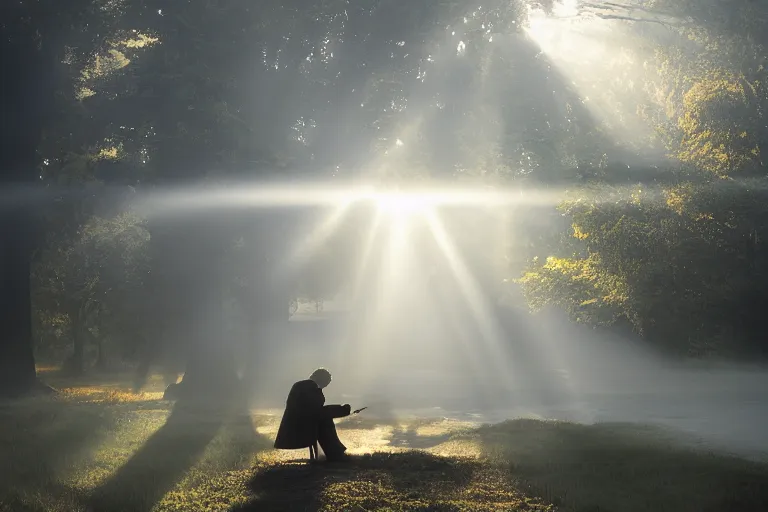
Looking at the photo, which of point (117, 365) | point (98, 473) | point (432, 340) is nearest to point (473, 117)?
point (98, 473)

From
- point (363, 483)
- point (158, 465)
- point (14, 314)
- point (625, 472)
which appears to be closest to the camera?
point (363, 483)

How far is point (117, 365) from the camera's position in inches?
2817

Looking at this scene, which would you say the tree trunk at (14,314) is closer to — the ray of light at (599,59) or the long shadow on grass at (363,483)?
the long shadow on grass at (363,483)

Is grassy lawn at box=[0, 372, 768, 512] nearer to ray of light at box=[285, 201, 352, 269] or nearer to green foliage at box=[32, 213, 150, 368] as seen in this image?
ray of light at box=[285, 201, 352, 269]

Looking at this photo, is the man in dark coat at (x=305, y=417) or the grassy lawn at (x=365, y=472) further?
the man in dark coat at (x=305, y=417)

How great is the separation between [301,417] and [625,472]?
595cm

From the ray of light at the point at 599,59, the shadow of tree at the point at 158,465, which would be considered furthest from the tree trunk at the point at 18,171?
the ray of light at the point at 599,59

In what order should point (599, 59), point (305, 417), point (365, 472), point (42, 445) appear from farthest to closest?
point (599, 59) → point (42, 445) → point (305, 417) → point (365, 472)

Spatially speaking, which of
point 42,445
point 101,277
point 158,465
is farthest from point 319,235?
point 101,277

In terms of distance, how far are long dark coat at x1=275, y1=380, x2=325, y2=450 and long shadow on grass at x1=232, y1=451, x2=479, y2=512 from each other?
44cm

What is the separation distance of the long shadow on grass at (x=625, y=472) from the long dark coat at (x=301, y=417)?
386cm

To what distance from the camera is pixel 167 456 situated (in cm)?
1780

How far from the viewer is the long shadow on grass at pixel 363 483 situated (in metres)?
11.8

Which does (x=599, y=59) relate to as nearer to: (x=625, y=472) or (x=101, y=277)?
(x=625, y=472)
